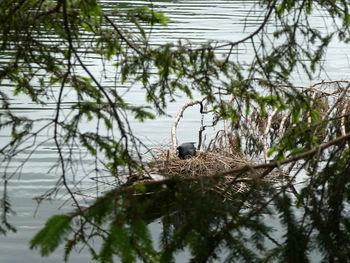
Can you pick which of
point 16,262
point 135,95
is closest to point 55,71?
point 16,262

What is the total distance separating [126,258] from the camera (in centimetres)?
330

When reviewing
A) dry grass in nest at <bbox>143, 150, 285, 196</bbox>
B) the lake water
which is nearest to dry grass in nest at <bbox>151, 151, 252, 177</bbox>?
dry grass in nest at <bbox>143, 150, 285, 196</bbox>

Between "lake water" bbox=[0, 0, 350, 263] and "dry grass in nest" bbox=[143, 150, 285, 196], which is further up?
"dry grass in nest" bbox=[143, 150, 285, 196]

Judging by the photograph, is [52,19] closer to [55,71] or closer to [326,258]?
[55,71]

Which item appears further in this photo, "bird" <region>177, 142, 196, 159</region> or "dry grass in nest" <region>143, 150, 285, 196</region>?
"bird" <region>177, 142, 196, 159</region>

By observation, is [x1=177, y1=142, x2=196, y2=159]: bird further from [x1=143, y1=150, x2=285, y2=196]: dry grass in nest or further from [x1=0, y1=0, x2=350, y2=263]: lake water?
[x1=0, y1=0, x2=350, y2=263]: lake water

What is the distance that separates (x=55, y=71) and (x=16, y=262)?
136 inches

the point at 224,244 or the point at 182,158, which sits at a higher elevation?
the point at 224,244

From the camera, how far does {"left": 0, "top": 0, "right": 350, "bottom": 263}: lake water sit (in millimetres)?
7918

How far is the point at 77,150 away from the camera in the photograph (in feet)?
39.9

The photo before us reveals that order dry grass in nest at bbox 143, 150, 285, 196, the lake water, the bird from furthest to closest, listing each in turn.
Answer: the bird < dry grass in nest at bbox 143, 150, 285, 196 < the lake water

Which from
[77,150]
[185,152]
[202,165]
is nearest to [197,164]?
[202,165]

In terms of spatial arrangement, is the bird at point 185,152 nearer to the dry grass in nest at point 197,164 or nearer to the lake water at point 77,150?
the dry grass in nest at point 197,164

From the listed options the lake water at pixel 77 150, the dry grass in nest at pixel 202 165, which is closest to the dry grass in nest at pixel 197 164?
the dry grass in nest at pixel 202 165
